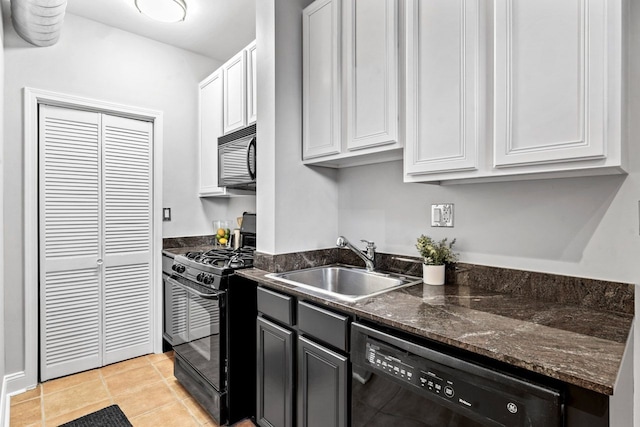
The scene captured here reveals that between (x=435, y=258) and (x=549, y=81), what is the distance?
2.96ft

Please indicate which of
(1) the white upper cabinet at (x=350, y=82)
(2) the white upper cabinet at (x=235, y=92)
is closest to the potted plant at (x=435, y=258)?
(1) the white upper cabinet at (x=350, y=82)

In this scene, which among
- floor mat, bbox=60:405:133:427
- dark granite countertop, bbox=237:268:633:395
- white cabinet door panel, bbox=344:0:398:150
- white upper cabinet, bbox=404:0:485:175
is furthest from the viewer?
floor mat, bbox=60:405:133:427

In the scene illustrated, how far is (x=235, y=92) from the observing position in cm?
271

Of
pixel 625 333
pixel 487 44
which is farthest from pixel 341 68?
pixel 625 333

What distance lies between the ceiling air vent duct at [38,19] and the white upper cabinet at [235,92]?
3.58 feet

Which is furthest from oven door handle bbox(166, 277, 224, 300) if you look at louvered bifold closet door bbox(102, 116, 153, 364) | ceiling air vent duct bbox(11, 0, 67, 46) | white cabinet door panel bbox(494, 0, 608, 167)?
ceiling air vent duct bbox(11, 0, 67, 46)

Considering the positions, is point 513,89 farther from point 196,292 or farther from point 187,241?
point 187,241

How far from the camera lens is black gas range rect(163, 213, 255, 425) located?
6.47 feet

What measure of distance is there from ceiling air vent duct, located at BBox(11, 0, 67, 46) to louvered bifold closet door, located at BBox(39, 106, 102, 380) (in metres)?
0.48

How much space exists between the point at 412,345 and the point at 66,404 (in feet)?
7.99

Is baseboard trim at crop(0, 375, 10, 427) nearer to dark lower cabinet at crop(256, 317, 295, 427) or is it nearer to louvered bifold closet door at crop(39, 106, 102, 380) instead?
louvered bifold closet door at crop(39, 106, 102, 380)

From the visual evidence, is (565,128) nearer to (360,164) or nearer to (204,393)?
(360,164)

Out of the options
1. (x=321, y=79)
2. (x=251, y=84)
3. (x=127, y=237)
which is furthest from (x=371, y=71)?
(x=127, y=237)

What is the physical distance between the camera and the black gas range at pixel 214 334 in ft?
6.47
